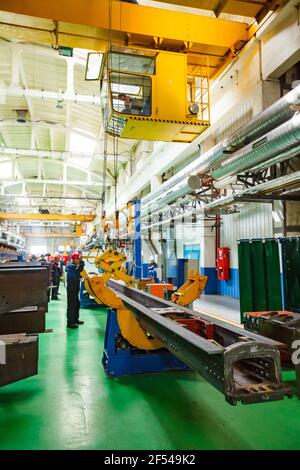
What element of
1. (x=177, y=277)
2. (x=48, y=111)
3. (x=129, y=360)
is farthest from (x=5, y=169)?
(x=129, y=360)

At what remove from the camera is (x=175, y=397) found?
3.52m

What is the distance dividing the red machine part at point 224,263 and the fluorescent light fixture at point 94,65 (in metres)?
6.24

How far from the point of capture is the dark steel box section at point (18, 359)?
3.21 m

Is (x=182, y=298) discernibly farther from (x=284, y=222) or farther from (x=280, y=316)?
(x=284, y=222)

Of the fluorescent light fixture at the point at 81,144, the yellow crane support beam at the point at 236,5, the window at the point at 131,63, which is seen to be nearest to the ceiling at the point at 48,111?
the fluorescent light fixture at the point at 81,144

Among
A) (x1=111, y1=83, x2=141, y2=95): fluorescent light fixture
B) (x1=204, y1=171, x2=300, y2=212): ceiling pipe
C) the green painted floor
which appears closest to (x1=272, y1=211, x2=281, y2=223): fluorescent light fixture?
(x1=204, y1=171, x2=300, y2=212): ceiling pipe

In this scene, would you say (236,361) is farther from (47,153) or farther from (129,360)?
(47,153)

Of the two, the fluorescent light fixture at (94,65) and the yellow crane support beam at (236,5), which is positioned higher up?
the yellow crane support beam at (236,5)

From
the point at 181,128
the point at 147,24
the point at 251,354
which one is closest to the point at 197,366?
the point at 251,354

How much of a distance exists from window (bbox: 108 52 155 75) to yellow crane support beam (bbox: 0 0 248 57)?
510 millimetres

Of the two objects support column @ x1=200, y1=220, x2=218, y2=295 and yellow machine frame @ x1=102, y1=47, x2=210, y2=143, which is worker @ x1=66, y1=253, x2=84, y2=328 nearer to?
yellow machine frame @ x1=102, y1=47, x2=210, y2=143

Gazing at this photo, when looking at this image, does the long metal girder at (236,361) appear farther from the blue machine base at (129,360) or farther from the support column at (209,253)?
the support column at (209,253)

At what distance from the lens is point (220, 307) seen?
8.32 m

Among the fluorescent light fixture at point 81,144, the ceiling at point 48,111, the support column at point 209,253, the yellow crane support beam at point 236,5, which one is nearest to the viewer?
the yellow crane support beam at point 236,5
